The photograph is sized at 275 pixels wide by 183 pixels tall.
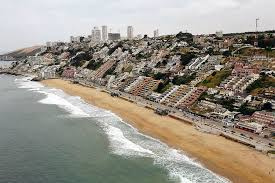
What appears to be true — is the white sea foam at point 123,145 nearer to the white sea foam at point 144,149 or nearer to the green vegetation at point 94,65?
the white sea foam at point 144,149

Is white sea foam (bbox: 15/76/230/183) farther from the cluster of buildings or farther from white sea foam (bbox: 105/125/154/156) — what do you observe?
the cluster of buildings

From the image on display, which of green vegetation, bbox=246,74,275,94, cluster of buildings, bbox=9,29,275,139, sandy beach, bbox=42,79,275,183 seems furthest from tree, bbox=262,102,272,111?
sandy beach, bbox=42,79,275,183

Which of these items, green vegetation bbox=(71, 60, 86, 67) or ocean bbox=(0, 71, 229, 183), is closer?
ocean bbox=(0, 71, 229, 183)

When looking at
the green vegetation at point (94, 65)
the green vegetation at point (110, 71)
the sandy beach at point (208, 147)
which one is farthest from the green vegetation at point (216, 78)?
the green vegetation at point (94, 65)

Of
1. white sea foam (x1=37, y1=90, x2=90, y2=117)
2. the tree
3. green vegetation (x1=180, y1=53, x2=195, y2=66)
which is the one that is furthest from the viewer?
green vegetation (x1=180, y1=53, x2=195, y2=66)

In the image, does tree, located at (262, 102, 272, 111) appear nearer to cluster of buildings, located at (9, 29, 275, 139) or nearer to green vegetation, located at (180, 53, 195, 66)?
cluster of buildings, located at (9, 29, 275, 139)

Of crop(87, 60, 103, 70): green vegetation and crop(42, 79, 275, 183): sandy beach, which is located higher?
crop(87, 60, 103, 70): green vegetation

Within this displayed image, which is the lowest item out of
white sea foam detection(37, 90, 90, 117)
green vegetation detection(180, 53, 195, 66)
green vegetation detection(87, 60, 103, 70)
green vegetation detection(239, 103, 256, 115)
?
white sea foam detection(37, 90, 90, 117)

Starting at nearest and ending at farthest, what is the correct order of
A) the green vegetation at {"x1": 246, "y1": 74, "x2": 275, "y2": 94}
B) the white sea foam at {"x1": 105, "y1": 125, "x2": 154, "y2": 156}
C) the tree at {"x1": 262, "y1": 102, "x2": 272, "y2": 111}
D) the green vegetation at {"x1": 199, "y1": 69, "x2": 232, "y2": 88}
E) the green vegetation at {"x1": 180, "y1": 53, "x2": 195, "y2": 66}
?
1. the white sea foam at {"x1": 105, "y1": 125, "x2": 154, "y2": 156}
2. the tree at {"x1": 262, "y1": 102, "x2": 272, "y2": 111}
3. the green vegetation at {"x1": 246, "y1": 74, "x2": 275, "y2": 94}
4. the green vegetation at {"x1": 199, "y1": 69, "x2": 232, "y2": 88}
5. the green vegetation at {"x1": 180, "y1": 53, "x2": 195, "y2": 66}
